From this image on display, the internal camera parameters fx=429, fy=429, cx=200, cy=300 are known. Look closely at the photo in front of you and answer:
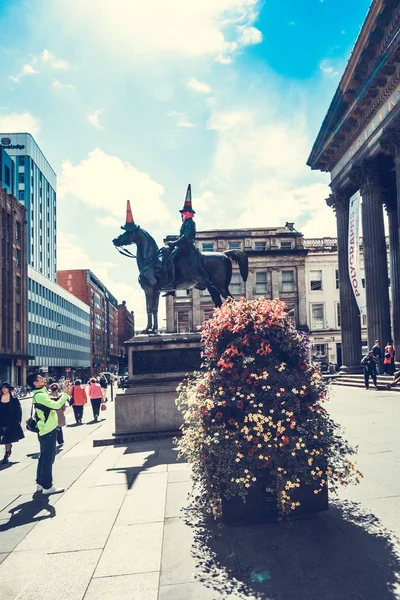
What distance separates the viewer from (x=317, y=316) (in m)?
55.9

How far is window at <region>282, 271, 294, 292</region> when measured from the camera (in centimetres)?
5572

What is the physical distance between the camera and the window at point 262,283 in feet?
183

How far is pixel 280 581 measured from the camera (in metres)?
3.56

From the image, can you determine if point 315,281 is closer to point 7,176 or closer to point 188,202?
point 7,176

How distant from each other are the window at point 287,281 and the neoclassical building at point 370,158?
26454 mm

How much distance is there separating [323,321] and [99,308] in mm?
80568

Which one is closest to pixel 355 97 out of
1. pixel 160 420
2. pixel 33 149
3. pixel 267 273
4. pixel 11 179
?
pixel 160 420

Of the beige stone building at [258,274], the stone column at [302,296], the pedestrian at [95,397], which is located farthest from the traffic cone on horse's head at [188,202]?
the stone column at [302,296]

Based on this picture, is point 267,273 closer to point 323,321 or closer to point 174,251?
point 323,321

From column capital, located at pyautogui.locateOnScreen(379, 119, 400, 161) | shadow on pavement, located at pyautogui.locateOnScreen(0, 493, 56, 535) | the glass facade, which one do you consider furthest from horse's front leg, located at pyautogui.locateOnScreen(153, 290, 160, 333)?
the glass facade

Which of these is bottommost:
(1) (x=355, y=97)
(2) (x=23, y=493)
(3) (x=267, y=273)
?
(2) (x=23, y=493)

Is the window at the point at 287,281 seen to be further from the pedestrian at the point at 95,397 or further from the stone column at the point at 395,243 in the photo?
the pedestrian at the point at 95,397

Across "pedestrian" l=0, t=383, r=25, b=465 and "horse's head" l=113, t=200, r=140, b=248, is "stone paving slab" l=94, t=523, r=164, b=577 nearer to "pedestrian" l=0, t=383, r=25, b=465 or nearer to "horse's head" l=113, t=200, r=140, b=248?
"pedestrian" l=0, t=383, r=25, b=465

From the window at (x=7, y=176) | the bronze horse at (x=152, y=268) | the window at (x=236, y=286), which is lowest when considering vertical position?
the bronze horse at (x=152, y=268)
